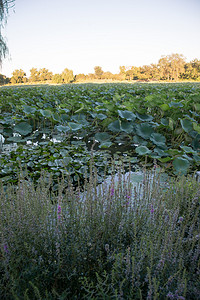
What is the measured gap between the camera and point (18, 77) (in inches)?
2835

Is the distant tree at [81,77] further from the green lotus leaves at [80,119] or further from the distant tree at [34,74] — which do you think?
the green lotus leaves at [80,119]

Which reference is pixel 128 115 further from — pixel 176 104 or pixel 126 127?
pixel 176 104

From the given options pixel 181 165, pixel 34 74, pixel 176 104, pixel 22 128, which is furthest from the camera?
pixel 34 74

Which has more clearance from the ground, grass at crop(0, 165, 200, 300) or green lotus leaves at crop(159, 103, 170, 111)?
green lotus leaves at crop(159, 103, 170, 111)

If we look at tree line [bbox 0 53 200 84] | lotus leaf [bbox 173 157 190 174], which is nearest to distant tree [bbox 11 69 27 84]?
tree line [bbox 0 53 200 84]

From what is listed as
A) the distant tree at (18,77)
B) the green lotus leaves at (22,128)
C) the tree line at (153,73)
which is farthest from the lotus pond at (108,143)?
the distant tree at (18,77)

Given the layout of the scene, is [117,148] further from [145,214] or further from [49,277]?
[49,277]

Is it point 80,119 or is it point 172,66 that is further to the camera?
point 172,66

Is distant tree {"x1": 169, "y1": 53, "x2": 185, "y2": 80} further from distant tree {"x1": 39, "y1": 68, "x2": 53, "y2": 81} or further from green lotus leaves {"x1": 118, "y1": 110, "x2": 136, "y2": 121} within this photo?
green lotus leaves {"x1": 118, "y1": 110, "x2": 136, "y2": 121}

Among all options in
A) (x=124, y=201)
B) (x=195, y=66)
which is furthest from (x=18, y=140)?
(x=195, y=66)

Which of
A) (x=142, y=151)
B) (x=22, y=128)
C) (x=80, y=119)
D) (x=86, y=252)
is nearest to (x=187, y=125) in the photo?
(x=142, y=151)

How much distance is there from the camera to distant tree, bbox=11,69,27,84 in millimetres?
70875

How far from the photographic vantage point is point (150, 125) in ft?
15.6

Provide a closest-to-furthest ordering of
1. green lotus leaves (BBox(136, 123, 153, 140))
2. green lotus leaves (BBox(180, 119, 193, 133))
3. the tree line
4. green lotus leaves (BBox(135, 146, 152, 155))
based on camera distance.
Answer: green lotus leaves (BBox(135, 146, 152, 155))
green lotus leaves (BBox(180, 119, 193, 133))
green lotus leaves (BBox(136, 123, 153, 140))
the tree line
